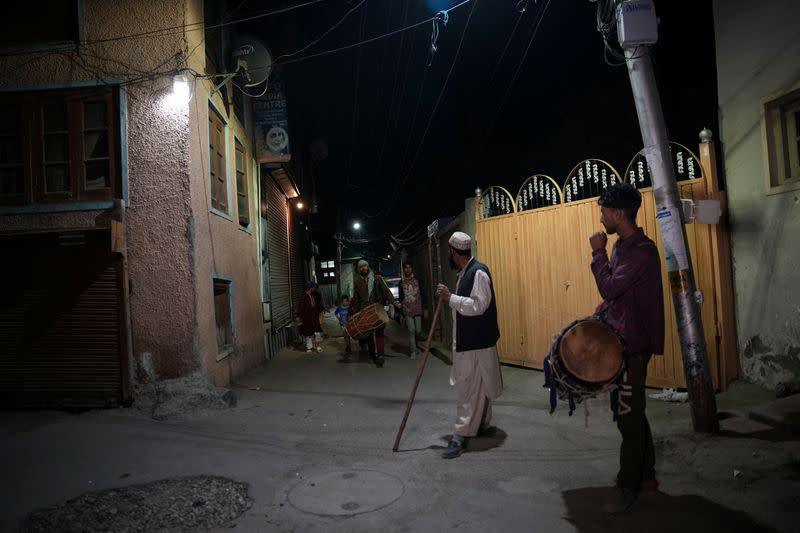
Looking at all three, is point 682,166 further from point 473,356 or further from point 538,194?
point 473,356

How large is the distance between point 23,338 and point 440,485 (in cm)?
673

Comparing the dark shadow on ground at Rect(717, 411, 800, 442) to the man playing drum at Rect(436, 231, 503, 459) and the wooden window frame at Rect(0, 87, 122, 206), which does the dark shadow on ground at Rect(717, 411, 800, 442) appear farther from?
the wooden window frame at Rect(0, 87, 122, 206)

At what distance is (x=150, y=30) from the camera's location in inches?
290

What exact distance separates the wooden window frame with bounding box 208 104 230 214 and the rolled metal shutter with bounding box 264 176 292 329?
4.26 m

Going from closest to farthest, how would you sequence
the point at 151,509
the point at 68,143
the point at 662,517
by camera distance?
the point at 662,517 < the point at 151,509 < the point at 68,143

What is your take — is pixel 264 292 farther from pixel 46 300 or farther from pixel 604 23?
pixel 604 23

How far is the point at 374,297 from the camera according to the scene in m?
11.4

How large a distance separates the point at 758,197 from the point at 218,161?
8.25m

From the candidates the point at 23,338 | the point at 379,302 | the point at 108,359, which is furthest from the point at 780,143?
the point at 23,338

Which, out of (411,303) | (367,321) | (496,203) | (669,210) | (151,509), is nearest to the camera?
(151,509)

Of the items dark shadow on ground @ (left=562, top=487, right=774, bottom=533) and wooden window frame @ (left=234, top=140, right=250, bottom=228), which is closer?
dark shadow on ground @ (left=562, top=487, right=774, bottom=533)

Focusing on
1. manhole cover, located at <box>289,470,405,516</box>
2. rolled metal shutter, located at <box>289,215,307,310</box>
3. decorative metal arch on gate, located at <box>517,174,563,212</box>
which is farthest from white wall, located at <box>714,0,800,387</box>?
rolled metal shutter, located at <box>289,215,307,310</box>

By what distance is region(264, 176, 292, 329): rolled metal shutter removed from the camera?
1409 cm

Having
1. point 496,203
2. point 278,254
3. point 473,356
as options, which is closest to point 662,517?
point 473,356
